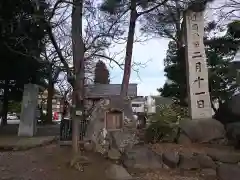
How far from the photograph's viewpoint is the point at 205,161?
9367 mm

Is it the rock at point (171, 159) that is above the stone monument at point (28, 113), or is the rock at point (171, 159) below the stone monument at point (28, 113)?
below

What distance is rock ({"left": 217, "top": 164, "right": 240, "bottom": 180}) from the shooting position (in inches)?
343

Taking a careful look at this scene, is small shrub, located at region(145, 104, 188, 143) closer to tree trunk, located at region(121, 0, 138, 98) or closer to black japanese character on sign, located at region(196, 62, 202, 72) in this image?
black japanese character on sign, located at region(196, 62, 202, 72)

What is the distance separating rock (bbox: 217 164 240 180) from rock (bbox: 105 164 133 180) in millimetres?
2405

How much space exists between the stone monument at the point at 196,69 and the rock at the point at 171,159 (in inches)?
108

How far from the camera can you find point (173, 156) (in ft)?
30.9

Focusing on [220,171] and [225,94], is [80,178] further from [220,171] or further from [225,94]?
[225,94]

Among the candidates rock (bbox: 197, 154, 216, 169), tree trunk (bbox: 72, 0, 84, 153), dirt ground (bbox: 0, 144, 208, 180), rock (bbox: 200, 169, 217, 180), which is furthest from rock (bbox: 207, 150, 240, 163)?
tree trunk (bbox: 72, 0, 84, 153)

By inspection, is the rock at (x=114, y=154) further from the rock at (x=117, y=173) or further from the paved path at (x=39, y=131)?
the paved path at (x=39, y=131)

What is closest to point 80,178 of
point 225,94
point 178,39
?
point 178,39

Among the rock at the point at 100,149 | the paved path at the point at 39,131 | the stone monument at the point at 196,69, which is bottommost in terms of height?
the rock at the point at 100,149

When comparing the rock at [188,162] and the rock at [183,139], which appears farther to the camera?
the rock at [183,139]

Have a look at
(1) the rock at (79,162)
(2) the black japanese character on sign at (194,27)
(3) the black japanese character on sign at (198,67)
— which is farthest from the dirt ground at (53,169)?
(2) the black japanese character on sign at (194,27)

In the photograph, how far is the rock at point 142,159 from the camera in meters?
9.25
